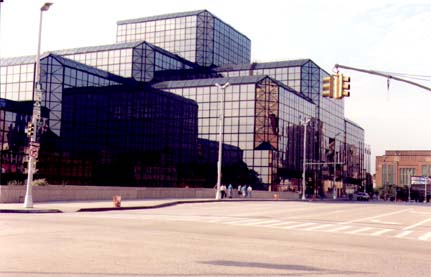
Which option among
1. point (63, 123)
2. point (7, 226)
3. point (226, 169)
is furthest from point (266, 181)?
point (7, 226)

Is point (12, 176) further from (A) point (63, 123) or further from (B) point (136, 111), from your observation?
(B) point (136, 111)

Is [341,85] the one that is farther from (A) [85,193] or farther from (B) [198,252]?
(A) [85,193]

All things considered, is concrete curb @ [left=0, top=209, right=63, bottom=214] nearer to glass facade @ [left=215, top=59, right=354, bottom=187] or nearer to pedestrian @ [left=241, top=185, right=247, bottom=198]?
pedestrian @ [left=241, top=185, right=247, bottom=198]

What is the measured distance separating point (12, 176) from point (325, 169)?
74.1 meters

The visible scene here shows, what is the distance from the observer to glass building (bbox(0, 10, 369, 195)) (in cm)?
7806

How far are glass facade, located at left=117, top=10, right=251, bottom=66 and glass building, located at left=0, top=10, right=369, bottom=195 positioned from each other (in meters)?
0.20

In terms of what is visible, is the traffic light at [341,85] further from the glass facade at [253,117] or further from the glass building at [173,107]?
the glass facade at [253,117]

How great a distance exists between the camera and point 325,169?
376 ft

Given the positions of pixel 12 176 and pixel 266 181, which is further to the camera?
pixel 266 181

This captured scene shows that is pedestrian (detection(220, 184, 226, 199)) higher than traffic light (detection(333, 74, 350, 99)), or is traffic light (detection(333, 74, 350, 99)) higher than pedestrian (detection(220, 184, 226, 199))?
traffic light (detection(333, 74, 350, 99))

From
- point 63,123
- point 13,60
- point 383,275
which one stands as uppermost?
point 13,60

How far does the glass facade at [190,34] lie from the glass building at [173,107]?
0.20m

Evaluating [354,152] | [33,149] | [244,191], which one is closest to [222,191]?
[244,191]

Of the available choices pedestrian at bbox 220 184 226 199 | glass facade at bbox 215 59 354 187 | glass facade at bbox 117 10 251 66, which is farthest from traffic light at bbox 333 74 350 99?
glass facade at bbox 117 10 251 66
